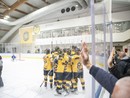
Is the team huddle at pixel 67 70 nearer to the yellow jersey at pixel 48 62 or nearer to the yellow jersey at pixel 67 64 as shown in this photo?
the yellow jersey at pixel 67 64

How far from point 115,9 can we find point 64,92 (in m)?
13.6

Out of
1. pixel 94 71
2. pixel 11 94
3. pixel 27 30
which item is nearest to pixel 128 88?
pixel 94 71

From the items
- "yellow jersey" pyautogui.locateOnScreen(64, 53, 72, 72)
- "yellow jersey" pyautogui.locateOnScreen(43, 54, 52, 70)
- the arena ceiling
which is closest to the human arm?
"yellow jersey" pyautogui.locateOnScreen(64, 53, 72, 72)

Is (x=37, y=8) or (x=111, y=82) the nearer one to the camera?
(x=111, y=82)

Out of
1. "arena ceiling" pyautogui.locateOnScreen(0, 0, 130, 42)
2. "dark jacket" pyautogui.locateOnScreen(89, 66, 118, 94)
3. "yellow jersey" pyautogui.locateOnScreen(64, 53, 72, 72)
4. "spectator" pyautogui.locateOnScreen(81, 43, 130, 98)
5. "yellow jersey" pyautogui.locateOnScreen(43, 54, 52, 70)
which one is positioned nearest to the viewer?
"spectator" pyautogui.locateOnScreen(81, 43, 130, 98)

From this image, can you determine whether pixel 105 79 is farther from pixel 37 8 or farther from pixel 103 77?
pixel 37 8

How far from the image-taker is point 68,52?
215 inches

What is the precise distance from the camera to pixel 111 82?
3.69 ft

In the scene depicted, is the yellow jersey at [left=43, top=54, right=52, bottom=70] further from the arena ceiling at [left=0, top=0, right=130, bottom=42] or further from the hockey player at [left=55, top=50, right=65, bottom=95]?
the arena ceiling at [left=0, top=0, right=130, bottom=42]

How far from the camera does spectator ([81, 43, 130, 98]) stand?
0.64m

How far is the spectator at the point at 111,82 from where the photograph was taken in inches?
25.3

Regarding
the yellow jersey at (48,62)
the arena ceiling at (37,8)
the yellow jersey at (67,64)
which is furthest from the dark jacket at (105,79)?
the arena ceiling at (37,8)

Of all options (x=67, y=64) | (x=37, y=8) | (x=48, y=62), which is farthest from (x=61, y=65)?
(x=37, y=8)

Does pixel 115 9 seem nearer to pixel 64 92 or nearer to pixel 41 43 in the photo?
pixel 41 43
